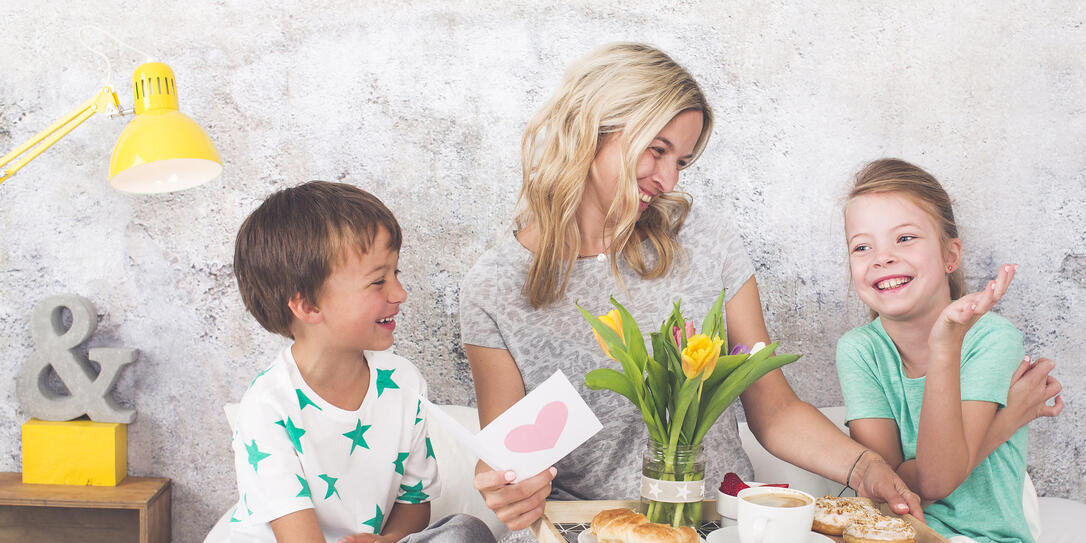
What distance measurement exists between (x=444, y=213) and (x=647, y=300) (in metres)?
0.71

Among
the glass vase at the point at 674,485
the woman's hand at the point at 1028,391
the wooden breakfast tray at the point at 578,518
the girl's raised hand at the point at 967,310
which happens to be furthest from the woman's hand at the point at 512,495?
the woman's hand at the point at 1028,391

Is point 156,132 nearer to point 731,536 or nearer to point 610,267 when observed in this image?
point 610,267

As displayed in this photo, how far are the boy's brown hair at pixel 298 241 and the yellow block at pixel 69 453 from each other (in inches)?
30.5

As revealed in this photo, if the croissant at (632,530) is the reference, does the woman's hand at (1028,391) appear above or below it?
above

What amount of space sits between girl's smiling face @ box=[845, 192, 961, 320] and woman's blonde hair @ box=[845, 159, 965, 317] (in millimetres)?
12

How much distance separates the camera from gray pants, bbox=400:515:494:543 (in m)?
1.25

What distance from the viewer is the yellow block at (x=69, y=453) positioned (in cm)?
193

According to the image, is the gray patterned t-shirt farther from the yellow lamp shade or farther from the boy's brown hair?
the yellow lamp shade

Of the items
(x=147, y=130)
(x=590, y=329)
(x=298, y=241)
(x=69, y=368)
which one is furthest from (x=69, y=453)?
(x=590, y=329)

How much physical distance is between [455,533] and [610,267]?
0.58 m

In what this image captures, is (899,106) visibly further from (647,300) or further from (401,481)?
(401,481)

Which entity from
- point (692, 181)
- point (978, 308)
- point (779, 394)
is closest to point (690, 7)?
point (692, 181)

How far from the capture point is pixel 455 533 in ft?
4.11

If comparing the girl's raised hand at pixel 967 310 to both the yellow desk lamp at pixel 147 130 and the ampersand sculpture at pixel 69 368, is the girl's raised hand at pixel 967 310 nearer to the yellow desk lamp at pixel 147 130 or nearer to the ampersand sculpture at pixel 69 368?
the yellow desk lamp at pixel 147 130
